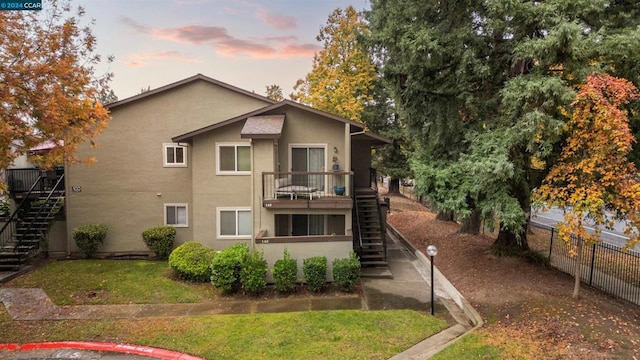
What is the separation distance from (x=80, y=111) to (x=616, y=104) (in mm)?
15190

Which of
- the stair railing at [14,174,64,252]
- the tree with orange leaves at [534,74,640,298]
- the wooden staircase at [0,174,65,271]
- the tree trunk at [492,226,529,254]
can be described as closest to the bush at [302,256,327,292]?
the tree with orange leaves at [534,74,640,298]

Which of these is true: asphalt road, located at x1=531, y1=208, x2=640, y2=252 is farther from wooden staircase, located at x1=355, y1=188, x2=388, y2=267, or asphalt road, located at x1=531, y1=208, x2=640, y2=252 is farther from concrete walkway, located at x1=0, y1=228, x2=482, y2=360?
concrete walkway, located at x1=0, y1=228, x2=482, y2=360

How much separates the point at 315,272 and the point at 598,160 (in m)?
8.29

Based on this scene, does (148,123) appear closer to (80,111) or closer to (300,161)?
(80,111)

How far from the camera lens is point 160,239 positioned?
1466cm

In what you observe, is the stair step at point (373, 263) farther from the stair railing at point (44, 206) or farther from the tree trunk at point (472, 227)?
the stair railing at point (44, 206)

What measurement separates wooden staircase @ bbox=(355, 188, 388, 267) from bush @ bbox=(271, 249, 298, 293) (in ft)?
11.3

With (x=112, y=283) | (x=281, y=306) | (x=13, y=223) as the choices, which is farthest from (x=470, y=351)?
(x=13, y=223)

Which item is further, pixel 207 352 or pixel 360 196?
pixel 360 196

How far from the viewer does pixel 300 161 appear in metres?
14.4

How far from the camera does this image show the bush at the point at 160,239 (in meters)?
14.7

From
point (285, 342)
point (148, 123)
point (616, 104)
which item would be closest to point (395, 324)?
point (285, 342)

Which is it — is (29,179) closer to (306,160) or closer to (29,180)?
(29,180)

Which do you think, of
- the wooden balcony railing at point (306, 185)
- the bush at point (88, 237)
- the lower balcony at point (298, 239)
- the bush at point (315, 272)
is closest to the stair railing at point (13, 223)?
the bush at point (88, 237)
